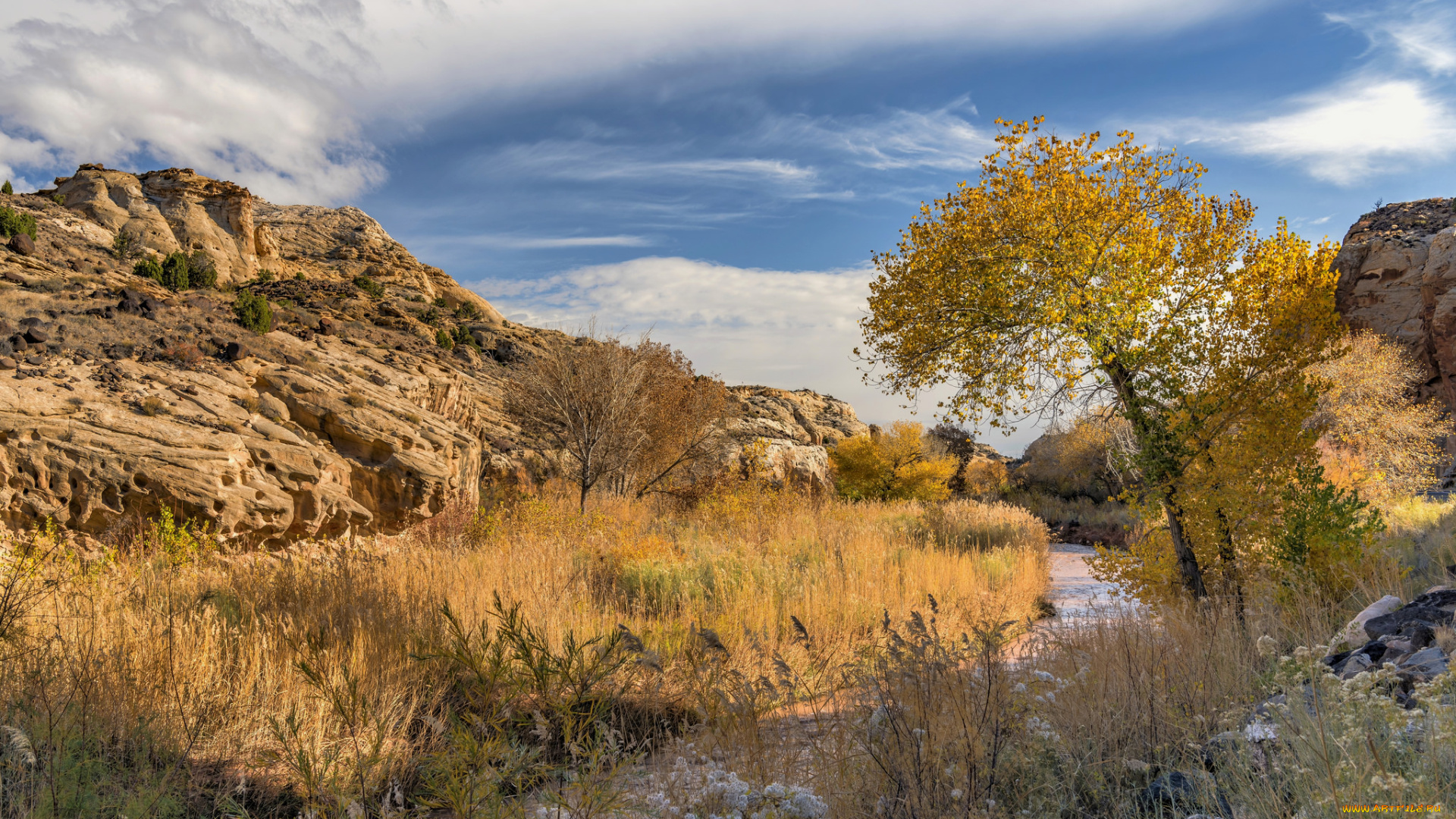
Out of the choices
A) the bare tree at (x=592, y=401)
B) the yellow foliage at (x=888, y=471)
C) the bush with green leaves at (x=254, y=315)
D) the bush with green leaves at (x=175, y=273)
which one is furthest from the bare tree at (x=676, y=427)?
the bush with green leaves at (x=175, y=273)

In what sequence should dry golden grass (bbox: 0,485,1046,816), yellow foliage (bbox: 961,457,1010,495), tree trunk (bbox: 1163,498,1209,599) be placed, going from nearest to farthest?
dry golden grass (bbox: 0,485,1046,816) → tree trunk (bbox: 1163,498,1209,599) → yellow foliage (bbox: 961,457,1010,495)

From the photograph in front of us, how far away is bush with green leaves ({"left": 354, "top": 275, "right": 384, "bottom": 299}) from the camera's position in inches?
1329

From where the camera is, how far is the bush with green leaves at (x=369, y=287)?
33.8m

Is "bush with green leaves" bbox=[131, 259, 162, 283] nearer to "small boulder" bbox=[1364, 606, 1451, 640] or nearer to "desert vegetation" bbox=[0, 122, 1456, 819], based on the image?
"desert vegetation" bbox=[0, 122, 1456, 819]

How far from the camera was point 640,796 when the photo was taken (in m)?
2.93

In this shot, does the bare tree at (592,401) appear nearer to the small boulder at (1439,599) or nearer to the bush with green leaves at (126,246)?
the small boulder at (1439,599)

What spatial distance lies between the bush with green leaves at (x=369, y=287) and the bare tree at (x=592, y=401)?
21612 millimetres

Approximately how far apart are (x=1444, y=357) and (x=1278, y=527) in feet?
92.1

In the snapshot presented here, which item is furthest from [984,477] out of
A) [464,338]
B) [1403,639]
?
[1403,639]

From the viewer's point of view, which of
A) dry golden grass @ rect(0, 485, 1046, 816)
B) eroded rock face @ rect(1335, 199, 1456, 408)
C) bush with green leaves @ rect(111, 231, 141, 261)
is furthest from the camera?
bush with green leaves @ rect(111, 231, 141, 261)

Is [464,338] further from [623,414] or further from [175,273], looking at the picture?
[623,414]

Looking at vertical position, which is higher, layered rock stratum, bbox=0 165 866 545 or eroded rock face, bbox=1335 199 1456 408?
eroded rock face, bbox=1335 199 1456 408

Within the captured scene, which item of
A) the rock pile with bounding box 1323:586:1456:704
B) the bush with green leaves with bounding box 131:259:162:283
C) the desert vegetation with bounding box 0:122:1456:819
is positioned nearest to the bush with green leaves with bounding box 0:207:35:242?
the bush with green leaves with bounding box 131:259:162:283

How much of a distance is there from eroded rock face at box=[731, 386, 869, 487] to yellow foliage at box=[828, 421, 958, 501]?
2.47ft
